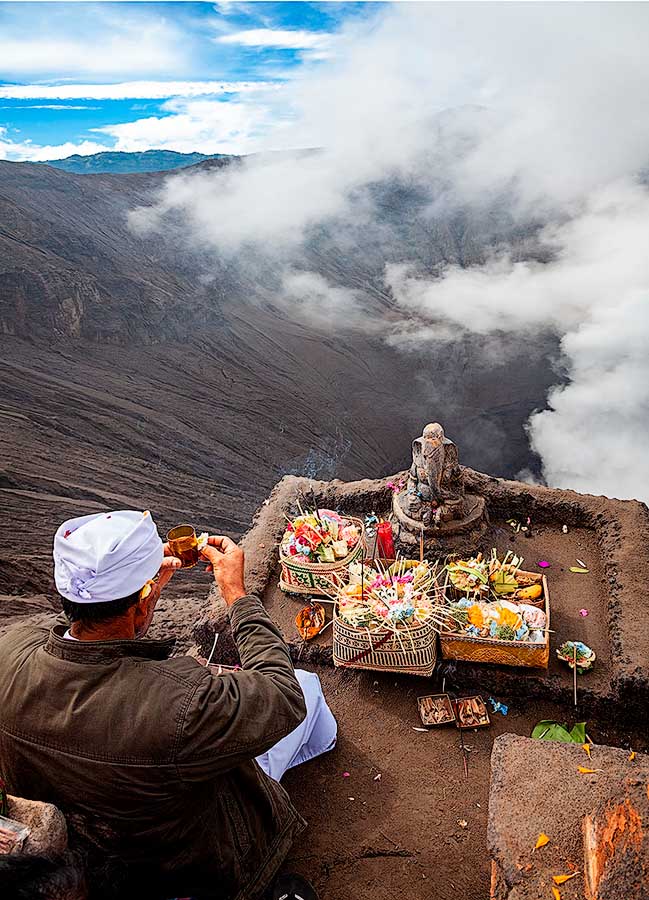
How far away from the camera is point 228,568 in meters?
3.07

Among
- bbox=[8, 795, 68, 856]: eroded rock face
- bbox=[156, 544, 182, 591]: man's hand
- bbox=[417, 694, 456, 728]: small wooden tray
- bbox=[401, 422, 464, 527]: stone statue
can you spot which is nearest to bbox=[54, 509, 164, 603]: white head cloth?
bbox=[156, 544, 182, 591]: man's hand

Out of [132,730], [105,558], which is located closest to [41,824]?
[132,730]

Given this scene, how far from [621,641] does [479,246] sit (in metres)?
30.7

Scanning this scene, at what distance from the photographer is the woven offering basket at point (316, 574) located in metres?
6.17

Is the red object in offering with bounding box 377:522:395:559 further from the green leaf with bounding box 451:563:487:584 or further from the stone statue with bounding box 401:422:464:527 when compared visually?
the green leaf with bounding box 451:563:487:584

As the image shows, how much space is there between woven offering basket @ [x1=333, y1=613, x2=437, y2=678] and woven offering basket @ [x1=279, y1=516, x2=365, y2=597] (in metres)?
0.82

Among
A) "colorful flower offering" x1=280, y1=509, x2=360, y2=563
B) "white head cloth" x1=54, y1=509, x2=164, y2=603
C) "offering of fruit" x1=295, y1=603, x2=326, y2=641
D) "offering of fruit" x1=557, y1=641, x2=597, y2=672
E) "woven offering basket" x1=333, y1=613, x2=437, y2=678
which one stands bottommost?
"white head cloth" x1=54, y1=509, x2=164, y2=603

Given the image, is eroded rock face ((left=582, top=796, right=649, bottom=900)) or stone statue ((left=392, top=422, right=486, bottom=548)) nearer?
eroded rock face ((left=582, top=796, right=649, bottom=900))

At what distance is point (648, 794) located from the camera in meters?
2.30

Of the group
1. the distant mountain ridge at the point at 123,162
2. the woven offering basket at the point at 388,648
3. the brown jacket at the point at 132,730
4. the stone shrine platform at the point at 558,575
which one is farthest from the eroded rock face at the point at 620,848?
the distant mountain ridge at the point at 123,162

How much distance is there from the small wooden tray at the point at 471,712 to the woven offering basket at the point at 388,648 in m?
0.31

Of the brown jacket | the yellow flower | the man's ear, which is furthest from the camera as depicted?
the yellow flower

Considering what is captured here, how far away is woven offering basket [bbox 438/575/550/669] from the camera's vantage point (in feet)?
16.9

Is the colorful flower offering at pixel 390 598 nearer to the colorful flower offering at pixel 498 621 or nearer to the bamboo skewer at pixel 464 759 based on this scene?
the colorful flower offering at pixel 498 621
